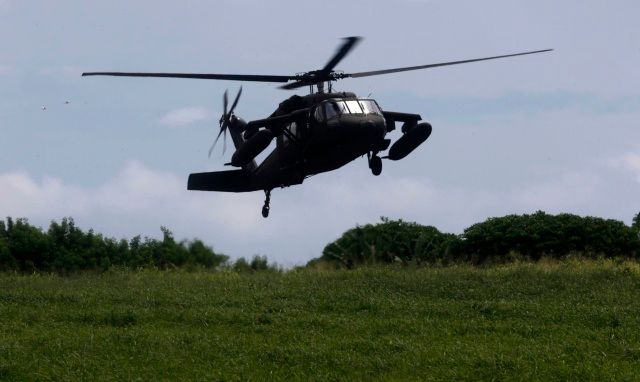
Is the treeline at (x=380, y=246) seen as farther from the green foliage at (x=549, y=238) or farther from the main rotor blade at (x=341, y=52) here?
the main rotor blade at (x=341, y=52)

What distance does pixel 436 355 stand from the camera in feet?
63.6

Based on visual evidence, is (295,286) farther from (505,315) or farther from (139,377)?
(139,377)

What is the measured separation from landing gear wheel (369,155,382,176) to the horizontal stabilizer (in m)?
3.67

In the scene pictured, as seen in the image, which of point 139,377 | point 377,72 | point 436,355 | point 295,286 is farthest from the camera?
point 295,286

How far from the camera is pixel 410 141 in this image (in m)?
20.4

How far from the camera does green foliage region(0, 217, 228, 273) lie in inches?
1375

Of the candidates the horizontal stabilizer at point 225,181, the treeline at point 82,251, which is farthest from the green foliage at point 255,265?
the horizontal stabilizer at point 225,181

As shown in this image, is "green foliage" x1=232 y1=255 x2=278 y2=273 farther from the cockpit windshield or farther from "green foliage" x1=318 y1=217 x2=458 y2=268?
the cockpit windshield

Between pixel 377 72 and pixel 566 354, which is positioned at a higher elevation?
pixel 377 72

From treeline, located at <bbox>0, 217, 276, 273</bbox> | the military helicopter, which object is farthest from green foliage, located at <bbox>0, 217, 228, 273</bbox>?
the military helicopter

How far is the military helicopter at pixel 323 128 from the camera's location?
64.8 ft

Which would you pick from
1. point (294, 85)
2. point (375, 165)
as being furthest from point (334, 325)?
point (294, 85)

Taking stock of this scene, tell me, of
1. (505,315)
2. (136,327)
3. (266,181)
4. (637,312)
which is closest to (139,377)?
(136,327)

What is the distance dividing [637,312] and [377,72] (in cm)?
809
